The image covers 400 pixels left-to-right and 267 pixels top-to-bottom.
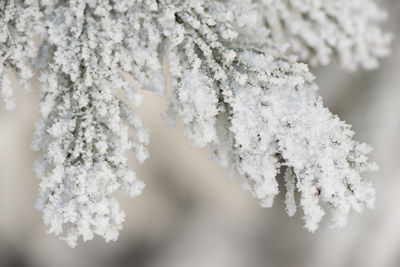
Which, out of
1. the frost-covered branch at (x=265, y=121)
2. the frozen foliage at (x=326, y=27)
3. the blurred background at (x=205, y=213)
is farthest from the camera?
the blurred background at (x=205, y=213)

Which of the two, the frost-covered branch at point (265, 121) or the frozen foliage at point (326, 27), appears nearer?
the frost-covered branch at point (265, 121)

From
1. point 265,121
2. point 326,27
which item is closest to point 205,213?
point 326,27

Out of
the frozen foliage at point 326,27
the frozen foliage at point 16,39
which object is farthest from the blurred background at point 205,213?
the frozen foliage at point 16,39

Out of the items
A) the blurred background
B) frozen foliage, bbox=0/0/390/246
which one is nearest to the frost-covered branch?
frozen foliage, bbox=0/0/390/246

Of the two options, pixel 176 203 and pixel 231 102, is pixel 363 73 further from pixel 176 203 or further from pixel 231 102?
pixel 231 102

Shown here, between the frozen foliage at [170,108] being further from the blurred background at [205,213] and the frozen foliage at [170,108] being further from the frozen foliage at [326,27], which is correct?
the blurred background at [205,213]

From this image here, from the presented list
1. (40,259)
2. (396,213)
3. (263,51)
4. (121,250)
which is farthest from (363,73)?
(40,259)
